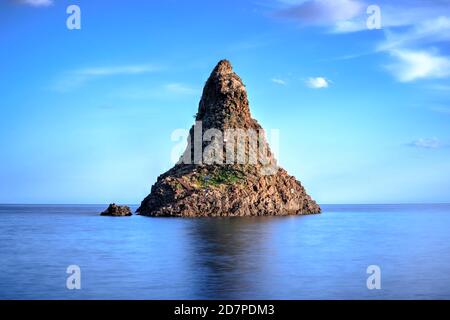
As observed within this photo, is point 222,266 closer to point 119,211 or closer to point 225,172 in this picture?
point 225,172

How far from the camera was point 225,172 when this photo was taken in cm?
16875

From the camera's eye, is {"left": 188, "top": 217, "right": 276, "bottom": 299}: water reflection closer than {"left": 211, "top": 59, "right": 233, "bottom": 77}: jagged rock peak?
Yes

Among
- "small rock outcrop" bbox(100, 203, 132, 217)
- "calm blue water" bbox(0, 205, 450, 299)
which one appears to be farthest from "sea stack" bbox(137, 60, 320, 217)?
"calm blue water" bbox(0, 205, 450, 299)

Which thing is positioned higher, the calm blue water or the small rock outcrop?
the small rock outcrop

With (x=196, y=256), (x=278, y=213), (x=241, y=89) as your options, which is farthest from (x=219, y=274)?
(x=241, y=89)

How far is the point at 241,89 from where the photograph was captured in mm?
185500

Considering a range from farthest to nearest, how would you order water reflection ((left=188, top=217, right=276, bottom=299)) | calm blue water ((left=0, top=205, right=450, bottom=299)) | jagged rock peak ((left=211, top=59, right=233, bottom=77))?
jagged rock peak ((left=211, top=59, right=233, bottom=77))
water reflection ((left=188, top=217, right=276, bottom=299))
calm blue water ((left=0, top=205, right=450, bottom=299))

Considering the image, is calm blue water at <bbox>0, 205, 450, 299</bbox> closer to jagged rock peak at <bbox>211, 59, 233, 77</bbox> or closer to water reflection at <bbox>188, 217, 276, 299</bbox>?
water reflection at <bbox>188, 217, 276, 299</bbox>

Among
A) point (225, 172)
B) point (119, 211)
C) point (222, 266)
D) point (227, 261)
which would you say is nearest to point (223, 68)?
point (225, 172)

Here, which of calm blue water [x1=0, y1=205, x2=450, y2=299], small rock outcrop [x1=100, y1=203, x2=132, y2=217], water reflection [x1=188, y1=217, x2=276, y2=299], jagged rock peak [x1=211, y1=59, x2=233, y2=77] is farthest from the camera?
jagged rock peak [x1=211, y1=59, x2=233, y2=77]

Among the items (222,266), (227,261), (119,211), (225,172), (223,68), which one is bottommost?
(222,266)

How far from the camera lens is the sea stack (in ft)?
518

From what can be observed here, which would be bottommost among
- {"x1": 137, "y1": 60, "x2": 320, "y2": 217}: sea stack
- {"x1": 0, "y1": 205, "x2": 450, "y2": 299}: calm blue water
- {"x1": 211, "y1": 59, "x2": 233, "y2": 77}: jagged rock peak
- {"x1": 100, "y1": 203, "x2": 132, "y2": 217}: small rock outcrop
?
{"x1": 0, "y1": 205, "x2": 450, "y2": 299}: calm blue water

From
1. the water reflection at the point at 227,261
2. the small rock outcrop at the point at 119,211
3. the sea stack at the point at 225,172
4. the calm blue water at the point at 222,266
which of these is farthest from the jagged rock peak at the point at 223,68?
the calm blue water at the point at 222,266
